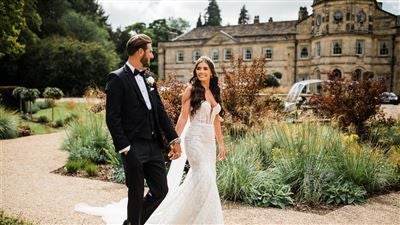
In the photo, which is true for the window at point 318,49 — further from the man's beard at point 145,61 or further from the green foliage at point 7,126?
the man's beard at point 145,61

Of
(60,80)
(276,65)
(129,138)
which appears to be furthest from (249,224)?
(276,65)

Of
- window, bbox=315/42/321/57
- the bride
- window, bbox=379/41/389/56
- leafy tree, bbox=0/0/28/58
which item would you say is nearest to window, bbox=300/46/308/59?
window, bbox=315/42/321/57

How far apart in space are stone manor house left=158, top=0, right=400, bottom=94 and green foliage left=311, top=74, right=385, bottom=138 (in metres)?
25.9

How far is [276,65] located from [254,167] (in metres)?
38.6

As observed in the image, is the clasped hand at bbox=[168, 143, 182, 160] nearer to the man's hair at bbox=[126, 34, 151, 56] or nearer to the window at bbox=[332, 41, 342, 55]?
the man's hair at bbox=[126, 34, 151, 56]

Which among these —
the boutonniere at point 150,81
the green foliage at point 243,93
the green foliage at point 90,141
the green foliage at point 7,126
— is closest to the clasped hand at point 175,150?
the boutonniere at point 150,81

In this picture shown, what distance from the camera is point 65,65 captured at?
37.8 m

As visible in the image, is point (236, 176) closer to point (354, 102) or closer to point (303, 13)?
point (354, 102)

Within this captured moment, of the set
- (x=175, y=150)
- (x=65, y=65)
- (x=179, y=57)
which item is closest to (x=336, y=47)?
(x=179, y=57)

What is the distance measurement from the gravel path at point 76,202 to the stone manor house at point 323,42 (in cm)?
3133

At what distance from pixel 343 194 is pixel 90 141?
577 cm

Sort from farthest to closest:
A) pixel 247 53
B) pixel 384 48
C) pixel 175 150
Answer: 1. pixel 247 53
2. pixel 384 48
3. pixel 175 150

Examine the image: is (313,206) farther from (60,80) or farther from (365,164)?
(60,80)

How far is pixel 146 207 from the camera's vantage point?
3979 millimetres
